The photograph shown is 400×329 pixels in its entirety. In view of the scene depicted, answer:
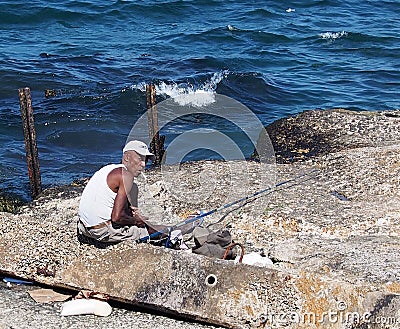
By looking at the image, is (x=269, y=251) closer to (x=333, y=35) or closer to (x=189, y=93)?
(x=189, y=93)

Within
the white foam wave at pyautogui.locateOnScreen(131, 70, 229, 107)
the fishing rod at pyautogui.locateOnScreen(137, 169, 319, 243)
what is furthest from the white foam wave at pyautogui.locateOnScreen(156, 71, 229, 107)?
the fishing rod at pyautogui.locateOnScreen(137, 169, 319, 243)

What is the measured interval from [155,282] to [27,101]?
5770mm

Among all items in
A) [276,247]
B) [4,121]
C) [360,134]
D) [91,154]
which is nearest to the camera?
[276,247]

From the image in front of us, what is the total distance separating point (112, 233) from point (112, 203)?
0.31m

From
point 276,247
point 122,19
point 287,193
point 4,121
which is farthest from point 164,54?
point 276,247

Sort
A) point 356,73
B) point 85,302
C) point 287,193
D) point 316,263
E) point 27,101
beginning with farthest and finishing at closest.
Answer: point 356,73 < point 27,101 < point 287,193 < point 316,263 < point 85,302

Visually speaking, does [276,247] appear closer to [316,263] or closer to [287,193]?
[316,263]

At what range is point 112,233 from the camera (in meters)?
7.91

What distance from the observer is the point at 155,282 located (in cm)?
739

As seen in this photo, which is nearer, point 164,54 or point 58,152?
point 58,152

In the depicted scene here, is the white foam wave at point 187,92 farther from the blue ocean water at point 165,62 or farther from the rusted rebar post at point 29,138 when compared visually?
the rusted rebar post at point 29,138

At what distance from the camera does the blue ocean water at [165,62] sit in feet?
56.2

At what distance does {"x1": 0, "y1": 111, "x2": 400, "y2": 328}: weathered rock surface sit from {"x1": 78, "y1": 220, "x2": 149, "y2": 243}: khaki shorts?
143 mm

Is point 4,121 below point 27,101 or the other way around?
below
